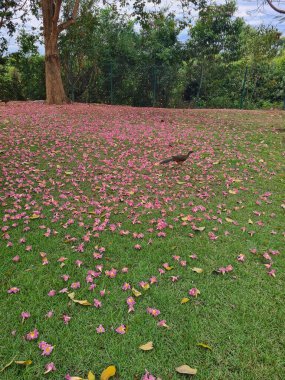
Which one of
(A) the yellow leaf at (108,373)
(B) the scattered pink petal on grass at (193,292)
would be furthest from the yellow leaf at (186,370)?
(B) the scattered pink petal on grass at (193,292)

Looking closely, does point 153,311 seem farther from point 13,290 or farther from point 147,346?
point 13,290

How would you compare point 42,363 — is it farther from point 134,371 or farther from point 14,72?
point 14,72

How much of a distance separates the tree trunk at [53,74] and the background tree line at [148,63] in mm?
3176

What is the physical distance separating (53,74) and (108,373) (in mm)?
12566

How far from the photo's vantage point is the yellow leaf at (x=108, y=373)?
6.35ft

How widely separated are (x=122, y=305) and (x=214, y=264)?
108 centimetres

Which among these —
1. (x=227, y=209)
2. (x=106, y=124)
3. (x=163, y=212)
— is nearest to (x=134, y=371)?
(x=163, y=212)

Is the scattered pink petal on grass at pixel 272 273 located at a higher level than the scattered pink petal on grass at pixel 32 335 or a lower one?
higher

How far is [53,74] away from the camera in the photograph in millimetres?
12516

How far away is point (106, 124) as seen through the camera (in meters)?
9.38

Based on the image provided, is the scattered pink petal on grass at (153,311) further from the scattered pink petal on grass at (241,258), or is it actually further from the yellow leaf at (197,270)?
the scattered pink petal on grass at (241,258)

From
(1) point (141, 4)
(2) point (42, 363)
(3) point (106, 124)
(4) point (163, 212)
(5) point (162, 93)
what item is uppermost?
(1) point (141, 4)

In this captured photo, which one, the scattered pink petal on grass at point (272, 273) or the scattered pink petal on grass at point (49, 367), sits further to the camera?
the scattered pink petal on grass at point (272, 273)

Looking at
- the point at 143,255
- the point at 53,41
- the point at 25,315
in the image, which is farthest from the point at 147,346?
the point at 53,41
